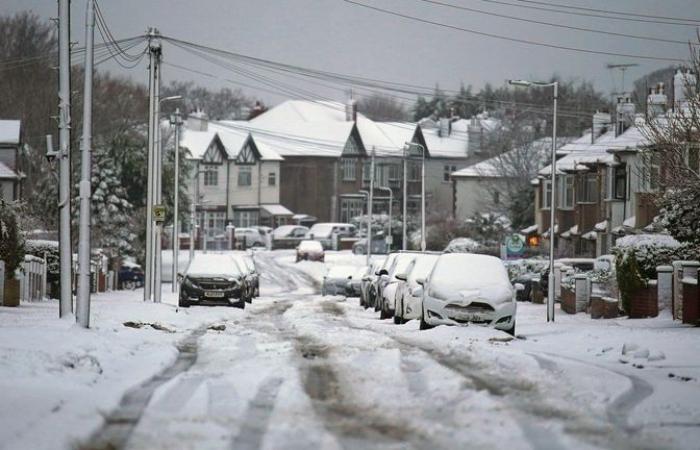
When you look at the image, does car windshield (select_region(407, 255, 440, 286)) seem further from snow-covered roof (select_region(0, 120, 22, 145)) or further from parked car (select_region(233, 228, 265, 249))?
parked car (select_region(233, 228, 265, 249))

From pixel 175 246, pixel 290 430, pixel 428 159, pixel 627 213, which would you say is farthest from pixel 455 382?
pixel 428 159

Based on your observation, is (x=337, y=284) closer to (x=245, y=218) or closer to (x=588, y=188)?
(x=588, y=188)

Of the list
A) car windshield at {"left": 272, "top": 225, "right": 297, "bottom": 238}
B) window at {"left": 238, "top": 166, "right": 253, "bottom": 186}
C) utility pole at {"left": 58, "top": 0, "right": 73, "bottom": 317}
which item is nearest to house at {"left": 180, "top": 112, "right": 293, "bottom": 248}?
window at {"left": 238, "top": 166, "right": 253, "bottom": 186}

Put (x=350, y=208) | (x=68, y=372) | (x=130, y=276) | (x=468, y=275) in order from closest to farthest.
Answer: (x=68, y=372) → (x=468, y=275) → (x=130, y=276) → (x=350, y=208)

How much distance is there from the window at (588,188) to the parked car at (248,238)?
43.1 m

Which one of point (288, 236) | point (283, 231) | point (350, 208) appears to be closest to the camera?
point (288, 236)

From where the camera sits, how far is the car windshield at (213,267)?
34.4 m

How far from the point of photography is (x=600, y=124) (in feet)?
220

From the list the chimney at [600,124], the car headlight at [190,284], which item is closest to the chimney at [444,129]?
the chimney at [600,124]

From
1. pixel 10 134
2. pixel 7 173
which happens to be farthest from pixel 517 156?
pixel 7 173

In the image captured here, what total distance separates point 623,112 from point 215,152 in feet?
182

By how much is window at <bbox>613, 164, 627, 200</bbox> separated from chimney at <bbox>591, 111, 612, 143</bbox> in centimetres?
Result: 1418

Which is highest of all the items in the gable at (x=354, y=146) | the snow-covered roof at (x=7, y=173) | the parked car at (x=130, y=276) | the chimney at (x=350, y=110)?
the chimney at (x=350, y=110)

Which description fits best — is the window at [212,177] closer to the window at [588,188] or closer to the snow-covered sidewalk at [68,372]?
the window at [588,188]
